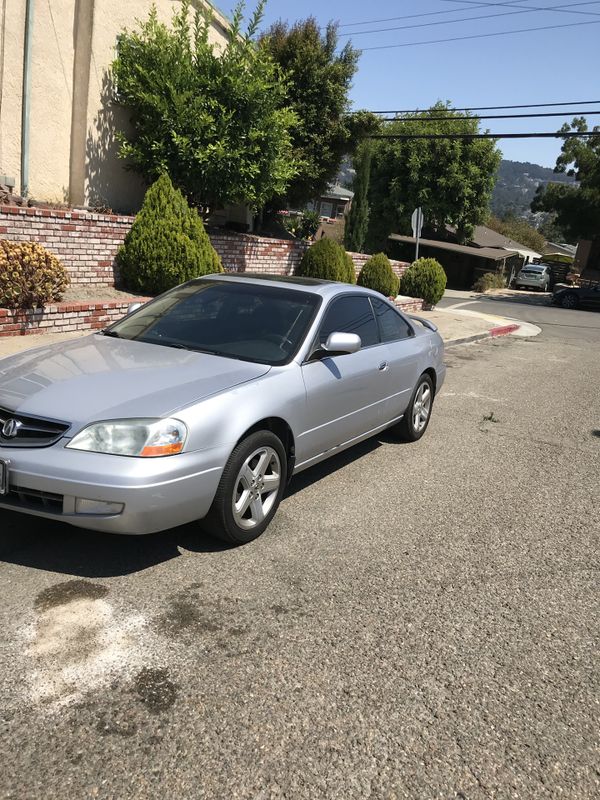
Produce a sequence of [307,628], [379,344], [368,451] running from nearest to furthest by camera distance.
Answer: [307,628] < [379,344] < [368,451]

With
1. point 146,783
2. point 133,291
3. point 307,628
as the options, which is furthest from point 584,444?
point 133,291

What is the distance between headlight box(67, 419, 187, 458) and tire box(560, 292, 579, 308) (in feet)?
105

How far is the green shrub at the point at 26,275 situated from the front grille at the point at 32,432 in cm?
556

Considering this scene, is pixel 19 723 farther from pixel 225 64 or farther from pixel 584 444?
pixel 225 64

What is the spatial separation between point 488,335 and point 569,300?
58.3 ft

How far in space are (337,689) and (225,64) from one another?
1241 centimetres

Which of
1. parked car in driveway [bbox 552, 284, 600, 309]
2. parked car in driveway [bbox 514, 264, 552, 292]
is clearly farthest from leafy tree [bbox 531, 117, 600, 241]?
parked car in driveway [bbox 552, 284, 600, 309]

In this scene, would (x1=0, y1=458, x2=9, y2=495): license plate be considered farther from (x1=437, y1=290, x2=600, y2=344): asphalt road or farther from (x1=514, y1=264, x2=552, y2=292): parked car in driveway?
(x1=514, y1=264, x2=552, y2=292): parked car in driveway

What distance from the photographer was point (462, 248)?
42.3 m

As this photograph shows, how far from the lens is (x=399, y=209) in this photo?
40281 millimetres

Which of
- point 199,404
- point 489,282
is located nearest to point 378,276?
point 199,404

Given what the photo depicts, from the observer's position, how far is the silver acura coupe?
3.45 meters

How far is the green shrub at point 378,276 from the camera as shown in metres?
17.6

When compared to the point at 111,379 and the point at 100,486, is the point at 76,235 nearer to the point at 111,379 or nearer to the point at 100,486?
the point at 111,379
